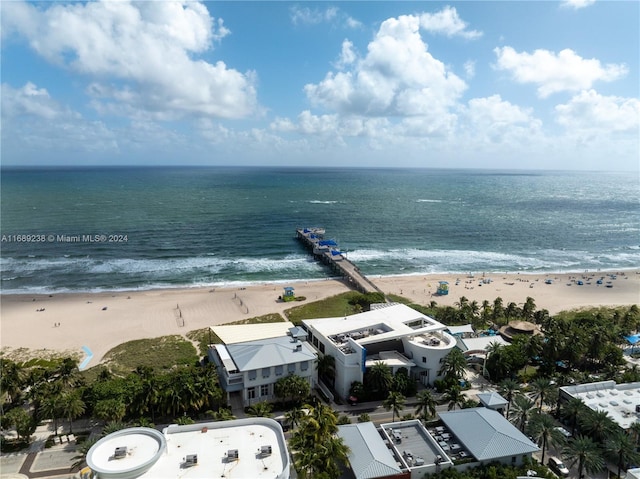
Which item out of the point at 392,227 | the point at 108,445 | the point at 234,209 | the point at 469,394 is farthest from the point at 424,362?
the point at 234,209

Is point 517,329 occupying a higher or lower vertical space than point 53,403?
lower

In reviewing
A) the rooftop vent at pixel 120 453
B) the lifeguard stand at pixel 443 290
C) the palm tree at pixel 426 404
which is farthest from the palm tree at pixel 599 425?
the lifeguard stand at pixel 443 290

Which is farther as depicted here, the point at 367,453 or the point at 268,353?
the point at 268,353

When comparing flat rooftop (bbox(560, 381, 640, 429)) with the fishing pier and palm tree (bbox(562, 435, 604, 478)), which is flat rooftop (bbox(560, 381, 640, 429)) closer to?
palm tree (bbox(562, 435, 604, 478))

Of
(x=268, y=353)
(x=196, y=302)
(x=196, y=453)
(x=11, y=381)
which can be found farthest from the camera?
(x=196, y=302)

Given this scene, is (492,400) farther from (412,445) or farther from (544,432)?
(412,445)

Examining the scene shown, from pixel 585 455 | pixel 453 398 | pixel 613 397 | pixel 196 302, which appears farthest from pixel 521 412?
pixel 196 302

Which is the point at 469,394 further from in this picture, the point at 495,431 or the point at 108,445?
the point at 108,445

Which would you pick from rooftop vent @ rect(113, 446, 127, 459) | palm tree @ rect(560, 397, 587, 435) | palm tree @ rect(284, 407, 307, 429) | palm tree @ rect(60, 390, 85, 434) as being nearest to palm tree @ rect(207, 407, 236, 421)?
palm tree @ rect(284, 407, 307, 429)
